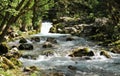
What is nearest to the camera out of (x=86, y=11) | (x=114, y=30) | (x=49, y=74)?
(x=49, y=74)

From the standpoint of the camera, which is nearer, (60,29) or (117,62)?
(117,62)

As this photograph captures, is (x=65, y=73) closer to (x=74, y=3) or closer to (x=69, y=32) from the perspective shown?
(x=69, y=32)

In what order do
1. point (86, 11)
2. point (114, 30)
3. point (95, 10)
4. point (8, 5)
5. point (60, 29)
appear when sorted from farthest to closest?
point (86, 11), point (95, 10), point (60, 29), point (114, 30), point (8, 5)

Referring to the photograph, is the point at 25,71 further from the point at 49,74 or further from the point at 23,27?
the point at 23,27

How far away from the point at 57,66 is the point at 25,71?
3.41 metres

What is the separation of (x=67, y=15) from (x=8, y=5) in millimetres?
59657

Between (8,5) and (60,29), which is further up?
(8,5)

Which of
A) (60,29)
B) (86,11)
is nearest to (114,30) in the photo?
(60,29)

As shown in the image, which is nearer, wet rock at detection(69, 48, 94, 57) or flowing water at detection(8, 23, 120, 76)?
flowing water at detection(8, 23, 120, 76)

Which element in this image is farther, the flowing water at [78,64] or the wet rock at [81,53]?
the wet rock at [81,53]

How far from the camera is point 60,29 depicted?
54.2 metres

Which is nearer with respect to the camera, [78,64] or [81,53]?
[78,64]

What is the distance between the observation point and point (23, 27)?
166 ft

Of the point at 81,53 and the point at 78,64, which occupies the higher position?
the point at 81,53
